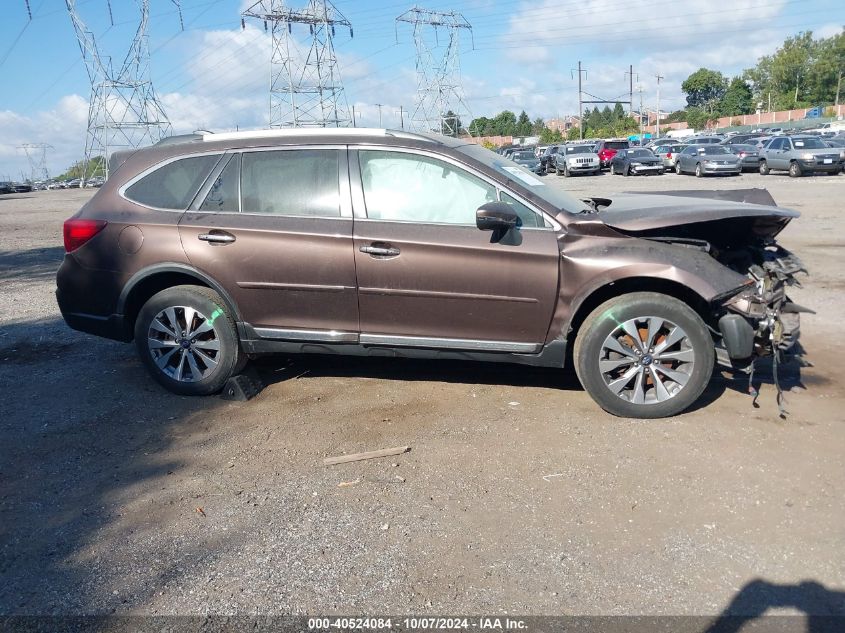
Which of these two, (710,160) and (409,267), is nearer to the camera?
(409,267)

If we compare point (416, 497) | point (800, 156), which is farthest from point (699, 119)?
point (416, 497)

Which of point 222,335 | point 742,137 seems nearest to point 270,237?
point 222,335

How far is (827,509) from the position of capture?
3.44 m

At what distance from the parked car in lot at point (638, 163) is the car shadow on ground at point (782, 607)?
32547 mm

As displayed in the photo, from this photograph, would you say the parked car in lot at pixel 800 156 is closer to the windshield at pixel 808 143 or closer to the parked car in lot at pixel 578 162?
the windshield at pixel 808 143

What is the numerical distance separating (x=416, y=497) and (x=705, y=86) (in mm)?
154648

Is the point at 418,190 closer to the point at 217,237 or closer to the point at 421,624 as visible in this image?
the point at 217,237

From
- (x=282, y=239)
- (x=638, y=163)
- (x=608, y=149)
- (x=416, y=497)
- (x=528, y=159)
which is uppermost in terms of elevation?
(x=608, y=149)

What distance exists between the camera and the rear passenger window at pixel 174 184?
200 inches

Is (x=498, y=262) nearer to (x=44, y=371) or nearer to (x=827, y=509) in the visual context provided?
(x=827, y=509)

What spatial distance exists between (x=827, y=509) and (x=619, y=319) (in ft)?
4.99

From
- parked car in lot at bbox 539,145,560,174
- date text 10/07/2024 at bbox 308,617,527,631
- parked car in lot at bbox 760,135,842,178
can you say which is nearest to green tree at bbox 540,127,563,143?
parked car in lot at bbox 539,145,560,174

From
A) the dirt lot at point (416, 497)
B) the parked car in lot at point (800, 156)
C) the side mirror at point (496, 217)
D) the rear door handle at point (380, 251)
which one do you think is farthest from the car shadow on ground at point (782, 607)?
the parked car in lot at point (800, 156)

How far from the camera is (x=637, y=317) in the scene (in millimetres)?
4402
